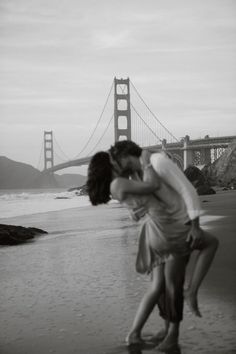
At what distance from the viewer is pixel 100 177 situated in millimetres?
2320

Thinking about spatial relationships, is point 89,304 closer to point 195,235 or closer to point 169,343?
point 169,343

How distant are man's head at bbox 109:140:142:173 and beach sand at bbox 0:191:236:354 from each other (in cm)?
86

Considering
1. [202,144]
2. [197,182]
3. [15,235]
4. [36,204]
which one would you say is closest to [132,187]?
[15,235]

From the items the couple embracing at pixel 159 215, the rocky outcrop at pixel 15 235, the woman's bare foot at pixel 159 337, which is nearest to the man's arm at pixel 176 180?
the couple embracing at pixel 159 215

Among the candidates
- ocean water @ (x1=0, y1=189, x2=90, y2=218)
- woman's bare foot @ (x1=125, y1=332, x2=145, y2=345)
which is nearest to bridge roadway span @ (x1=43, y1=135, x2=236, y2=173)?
ocean water @ (x1=0, y1=189, x2=90, y2=218)

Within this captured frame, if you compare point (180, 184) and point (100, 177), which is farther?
point (100, 177)

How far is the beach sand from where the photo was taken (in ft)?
8.18

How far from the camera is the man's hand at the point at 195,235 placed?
2.20 m

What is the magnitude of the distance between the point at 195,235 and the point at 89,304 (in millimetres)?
1331

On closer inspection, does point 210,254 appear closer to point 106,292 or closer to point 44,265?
point 106,292

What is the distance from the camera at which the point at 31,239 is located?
7680mm

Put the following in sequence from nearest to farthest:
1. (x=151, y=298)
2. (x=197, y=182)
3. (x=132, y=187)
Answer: (x=132, y=187), (x=151, y=298), (x=197, y=182)

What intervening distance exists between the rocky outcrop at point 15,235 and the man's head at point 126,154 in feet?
17.1

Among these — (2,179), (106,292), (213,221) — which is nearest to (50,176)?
(2,179)
